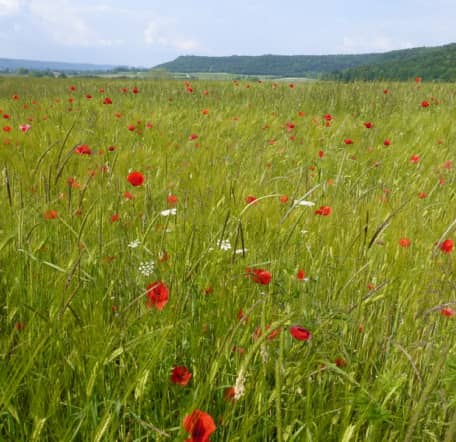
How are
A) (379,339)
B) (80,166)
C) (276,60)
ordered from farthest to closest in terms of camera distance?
(276,60)
(80,166)
(379,339)

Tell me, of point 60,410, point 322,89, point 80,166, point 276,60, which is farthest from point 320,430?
point 276,60

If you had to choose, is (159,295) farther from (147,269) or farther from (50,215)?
(50,215)

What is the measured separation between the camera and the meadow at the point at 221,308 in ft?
2.94

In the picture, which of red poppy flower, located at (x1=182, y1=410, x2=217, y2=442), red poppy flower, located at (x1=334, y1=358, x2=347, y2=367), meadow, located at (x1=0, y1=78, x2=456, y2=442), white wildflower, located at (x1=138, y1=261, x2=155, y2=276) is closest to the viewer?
red poppy flower, located at (x1=182, y1=410, x2=217, y2=442)

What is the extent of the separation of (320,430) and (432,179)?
2.56 metres

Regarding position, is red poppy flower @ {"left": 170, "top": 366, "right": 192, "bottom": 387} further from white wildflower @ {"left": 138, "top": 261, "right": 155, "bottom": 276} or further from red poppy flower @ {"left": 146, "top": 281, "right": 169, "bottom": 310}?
white wildflower @ {"left": 138, "top": 261, "right": 155, "bottom": 276}

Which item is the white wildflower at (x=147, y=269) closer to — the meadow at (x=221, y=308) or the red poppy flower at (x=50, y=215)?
the meadow at (x=221, y=308)

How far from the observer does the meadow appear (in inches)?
35.3

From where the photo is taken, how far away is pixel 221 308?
4.03ft

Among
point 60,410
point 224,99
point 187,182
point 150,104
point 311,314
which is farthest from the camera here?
point 224,99

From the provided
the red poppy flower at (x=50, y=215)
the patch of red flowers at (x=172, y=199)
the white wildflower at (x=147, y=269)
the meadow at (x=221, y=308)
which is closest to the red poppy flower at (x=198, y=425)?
the meadow at (x=221, y=308)

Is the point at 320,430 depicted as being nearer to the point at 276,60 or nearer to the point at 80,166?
the point at 80,166

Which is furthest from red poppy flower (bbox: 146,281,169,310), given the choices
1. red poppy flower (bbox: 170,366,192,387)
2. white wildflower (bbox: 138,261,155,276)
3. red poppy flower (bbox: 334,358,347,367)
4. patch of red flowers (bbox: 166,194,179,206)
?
patch of red flowers (bbox: 166,194,179,206)

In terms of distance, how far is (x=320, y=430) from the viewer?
0.92 metres
